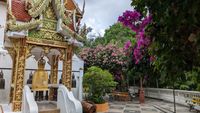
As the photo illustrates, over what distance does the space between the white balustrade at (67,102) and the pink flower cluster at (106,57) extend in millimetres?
8591

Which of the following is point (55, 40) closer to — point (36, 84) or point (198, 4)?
point (36, 84)

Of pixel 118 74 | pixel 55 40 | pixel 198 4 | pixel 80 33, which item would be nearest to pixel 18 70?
pixel 55 40

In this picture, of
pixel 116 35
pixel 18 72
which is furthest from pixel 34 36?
pixel 116 35

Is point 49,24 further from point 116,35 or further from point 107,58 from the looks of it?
point 116,35

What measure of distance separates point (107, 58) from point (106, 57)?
151 millimetres

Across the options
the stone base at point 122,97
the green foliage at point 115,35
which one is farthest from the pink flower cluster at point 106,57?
the green foliage at point 115,35

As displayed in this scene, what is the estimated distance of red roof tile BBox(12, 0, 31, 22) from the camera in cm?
774

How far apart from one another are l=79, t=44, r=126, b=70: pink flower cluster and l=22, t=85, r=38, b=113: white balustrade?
9779 mm

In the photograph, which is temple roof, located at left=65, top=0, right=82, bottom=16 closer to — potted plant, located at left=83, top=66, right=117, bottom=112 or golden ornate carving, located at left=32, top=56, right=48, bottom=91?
potted plant, located at left=83, top=66, right=117, bottom=112

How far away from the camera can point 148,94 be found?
18.9m

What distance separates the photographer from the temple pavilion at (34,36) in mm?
7266

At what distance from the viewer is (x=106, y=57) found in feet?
54.4

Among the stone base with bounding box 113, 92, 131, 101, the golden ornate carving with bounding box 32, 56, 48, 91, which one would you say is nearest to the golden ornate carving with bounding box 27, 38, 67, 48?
the golden ornate carving with bounding box 32, 56, 48, 91

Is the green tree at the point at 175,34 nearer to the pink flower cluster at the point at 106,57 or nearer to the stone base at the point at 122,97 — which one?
the stone base at the point at 122,97
